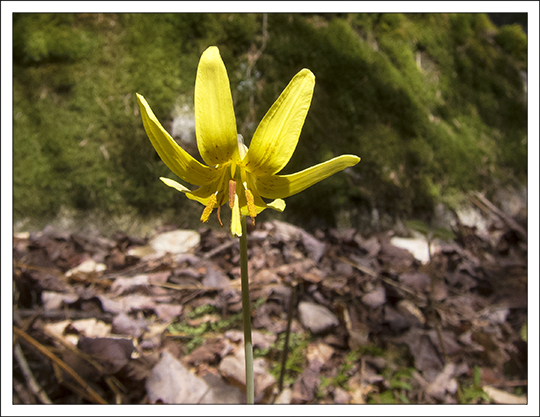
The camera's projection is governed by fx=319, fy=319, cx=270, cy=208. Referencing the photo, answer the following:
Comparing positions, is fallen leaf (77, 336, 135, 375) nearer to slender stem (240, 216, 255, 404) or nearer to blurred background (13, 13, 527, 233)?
slender stem (240, 216, 255, 404)

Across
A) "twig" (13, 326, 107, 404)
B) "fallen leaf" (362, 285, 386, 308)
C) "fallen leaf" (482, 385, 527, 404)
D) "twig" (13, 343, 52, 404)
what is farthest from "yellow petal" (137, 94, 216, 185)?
"fallen leaf" (482, 385, 527, 404)

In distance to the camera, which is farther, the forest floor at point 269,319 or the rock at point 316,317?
the rock at point 316,317

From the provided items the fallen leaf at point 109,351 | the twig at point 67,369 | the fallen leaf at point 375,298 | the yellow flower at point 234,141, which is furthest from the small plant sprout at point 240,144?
the fallen leaf at point 375,298

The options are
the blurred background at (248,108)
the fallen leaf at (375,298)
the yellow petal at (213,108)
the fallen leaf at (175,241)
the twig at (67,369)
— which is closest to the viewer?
the yellow petal at (213,108)

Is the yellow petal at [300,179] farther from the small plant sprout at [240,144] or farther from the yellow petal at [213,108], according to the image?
the yellow petal at [213,108]

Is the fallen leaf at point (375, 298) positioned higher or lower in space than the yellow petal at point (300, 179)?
lower

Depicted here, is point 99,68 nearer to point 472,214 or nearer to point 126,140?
point 126,140

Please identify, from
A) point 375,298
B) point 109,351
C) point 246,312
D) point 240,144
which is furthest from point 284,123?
point 375,298
